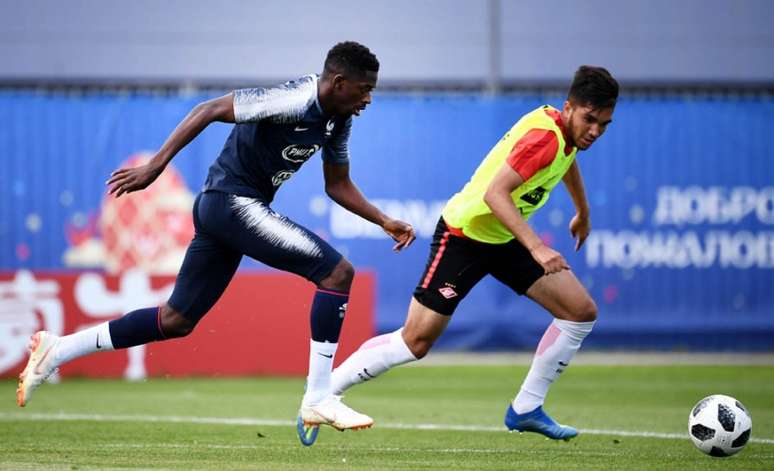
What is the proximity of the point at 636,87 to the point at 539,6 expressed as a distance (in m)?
1.94

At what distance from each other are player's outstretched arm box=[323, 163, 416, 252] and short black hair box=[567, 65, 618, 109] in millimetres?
1377

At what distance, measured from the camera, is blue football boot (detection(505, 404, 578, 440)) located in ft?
29.2

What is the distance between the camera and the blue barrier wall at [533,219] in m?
19.5

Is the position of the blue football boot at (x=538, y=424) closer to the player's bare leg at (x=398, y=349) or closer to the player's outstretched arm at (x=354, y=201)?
the player's bare leg at (x=398, y=349)

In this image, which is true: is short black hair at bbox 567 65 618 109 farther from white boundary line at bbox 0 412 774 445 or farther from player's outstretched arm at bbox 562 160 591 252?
white boundary line at bbox 0 412 774 445

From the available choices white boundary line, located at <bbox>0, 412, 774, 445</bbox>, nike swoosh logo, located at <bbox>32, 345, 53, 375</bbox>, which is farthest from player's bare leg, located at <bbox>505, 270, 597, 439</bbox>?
nike swoosh logo, located at <bbox>32, 345, 53, 375</bbox>

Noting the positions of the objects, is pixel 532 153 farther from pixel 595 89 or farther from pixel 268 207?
pixel 268 207

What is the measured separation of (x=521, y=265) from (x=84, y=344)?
2710 millimetres

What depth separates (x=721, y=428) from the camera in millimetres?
8297

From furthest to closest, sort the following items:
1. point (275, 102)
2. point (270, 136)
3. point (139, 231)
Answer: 1. point (139, 231)
2. point (270, 136)
3. point (275, 102)

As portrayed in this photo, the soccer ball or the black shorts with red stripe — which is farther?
the black shorts with red stripe

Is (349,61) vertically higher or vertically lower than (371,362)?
higher

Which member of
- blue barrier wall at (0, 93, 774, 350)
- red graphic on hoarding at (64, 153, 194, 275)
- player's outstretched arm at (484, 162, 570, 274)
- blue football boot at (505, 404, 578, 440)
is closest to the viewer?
player's outstretched arm at (484, 162, 570, 274)

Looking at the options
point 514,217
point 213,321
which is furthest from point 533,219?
point 514,217
